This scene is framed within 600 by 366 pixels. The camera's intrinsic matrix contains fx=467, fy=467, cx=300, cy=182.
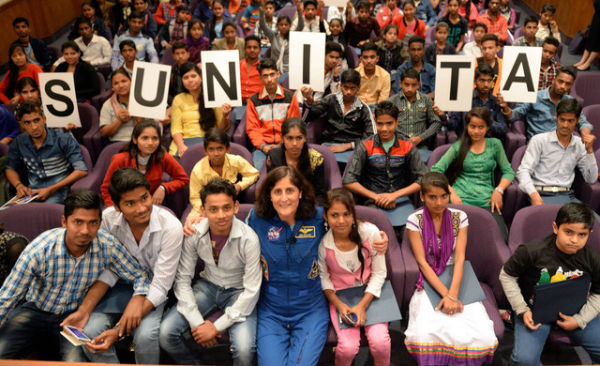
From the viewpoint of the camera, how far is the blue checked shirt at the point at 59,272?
211 cm

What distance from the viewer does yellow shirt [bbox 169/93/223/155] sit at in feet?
13.0

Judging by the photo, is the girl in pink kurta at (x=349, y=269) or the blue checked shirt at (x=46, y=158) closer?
the girl in pink kurta at (x=349, y=269)

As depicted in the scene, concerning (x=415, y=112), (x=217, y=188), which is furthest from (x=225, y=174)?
(x=415, y=112)

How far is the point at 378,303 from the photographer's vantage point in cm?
230

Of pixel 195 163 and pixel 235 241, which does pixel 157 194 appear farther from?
pixel 235 241

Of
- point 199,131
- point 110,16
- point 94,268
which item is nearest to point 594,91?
point 199,131

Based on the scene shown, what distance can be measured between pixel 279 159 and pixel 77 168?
1.45m

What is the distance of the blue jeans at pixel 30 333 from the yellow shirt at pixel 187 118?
200cm

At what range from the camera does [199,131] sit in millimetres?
3975

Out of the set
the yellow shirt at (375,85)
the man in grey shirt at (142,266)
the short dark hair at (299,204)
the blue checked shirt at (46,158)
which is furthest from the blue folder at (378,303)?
the yellow shirt at (375,85)

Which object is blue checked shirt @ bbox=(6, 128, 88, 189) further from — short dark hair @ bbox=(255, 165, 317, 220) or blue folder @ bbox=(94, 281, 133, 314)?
short dark hair @ bbox=(255, 165, 317, 220)

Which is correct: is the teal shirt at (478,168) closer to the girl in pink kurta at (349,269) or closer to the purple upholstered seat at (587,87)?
the girl in pink kurta at (349,269)

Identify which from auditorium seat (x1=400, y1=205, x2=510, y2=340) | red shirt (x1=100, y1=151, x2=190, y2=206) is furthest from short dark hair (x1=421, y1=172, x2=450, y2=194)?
red shirt (x1=100, y1=151, x2=190, y2=206)

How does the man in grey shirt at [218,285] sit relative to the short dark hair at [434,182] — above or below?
below
